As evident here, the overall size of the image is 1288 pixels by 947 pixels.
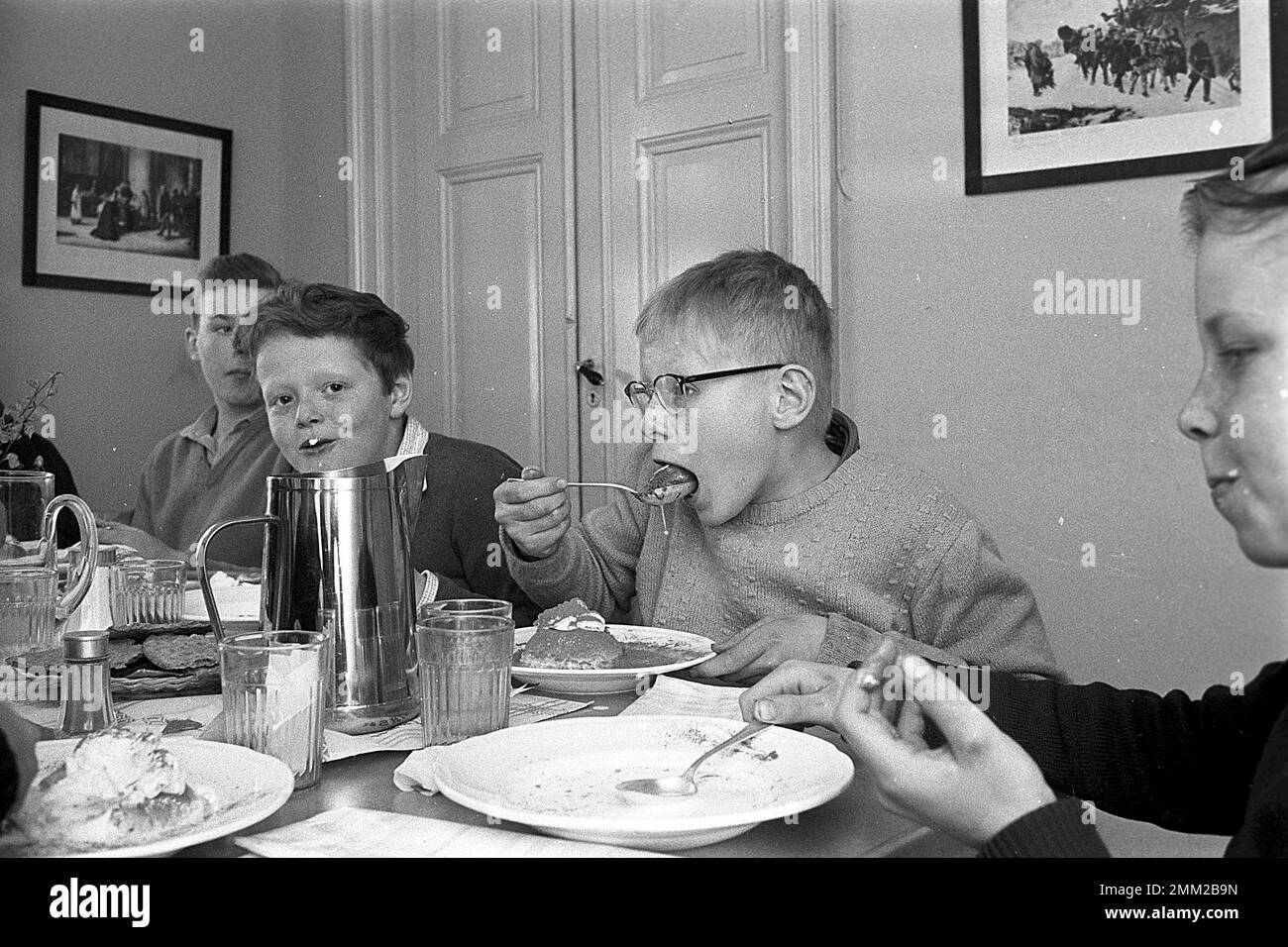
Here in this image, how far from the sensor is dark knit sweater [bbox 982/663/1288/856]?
55cm

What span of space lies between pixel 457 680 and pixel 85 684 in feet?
0.64

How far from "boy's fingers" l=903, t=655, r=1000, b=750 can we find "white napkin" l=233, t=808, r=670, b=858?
0.40ft

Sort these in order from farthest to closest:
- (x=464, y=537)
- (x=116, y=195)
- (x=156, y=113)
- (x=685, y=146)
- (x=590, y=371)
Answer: (x=116, y=195), (x=156, y=113), (x=590, y=371), (x=685, y=146), (x=464, y=537)

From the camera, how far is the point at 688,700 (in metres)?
0.63

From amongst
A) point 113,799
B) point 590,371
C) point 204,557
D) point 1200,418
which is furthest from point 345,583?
point 590,371

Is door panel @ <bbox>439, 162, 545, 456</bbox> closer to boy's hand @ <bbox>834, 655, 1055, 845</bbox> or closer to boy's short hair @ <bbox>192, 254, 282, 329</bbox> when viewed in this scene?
boy's short hair @ <bbox>192, 254, 282, 329</bbox>

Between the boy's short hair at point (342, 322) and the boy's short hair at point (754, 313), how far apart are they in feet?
1.13

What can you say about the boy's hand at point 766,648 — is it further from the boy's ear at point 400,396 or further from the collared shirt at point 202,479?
the collared shirt at point 202,479

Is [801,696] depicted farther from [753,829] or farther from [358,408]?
[358,408]

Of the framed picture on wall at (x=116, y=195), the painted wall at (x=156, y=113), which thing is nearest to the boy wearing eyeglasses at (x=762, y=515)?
the painted wall at (x=156, y=113)

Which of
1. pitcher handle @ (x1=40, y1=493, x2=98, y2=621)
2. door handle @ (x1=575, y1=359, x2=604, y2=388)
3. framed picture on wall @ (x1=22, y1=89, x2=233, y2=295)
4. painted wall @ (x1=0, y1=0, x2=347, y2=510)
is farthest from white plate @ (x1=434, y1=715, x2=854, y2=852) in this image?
framed picture on wall @ (x1=22, y1=89, x2=233, y2=295)

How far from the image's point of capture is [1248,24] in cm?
93

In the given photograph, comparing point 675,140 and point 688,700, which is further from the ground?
point 675,140

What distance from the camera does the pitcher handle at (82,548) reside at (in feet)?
2.19
